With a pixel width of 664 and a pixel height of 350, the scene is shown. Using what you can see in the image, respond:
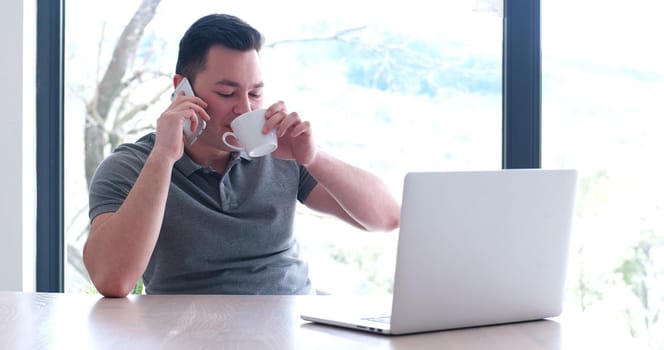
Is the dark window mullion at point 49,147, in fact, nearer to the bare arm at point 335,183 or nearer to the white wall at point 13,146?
the white wall at point 13,146

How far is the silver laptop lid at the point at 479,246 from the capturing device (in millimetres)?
1207

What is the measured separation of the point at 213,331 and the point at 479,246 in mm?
398

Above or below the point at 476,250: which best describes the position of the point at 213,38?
above

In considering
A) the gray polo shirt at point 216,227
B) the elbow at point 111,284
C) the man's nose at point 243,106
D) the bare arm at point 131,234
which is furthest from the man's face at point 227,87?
the elbow at point 111,284

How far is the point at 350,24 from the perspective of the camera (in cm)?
276

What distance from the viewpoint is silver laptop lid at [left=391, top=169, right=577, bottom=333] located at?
121 cm

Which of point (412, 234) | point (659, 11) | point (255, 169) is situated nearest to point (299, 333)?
point (412, 234)

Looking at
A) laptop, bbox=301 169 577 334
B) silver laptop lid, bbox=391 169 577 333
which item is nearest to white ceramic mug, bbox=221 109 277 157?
laptop, bbox=301 169 577 334

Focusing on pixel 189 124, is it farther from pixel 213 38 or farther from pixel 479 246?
pixel 479 246

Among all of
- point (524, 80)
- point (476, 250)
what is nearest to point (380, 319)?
point (476, 250)

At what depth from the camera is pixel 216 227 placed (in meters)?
2.05

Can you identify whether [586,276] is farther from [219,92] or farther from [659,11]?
[219,92]

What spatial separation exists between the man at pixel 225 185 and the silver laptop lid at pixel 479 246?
0.77 metres

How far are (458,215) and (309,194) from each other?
1.06 meters
